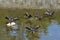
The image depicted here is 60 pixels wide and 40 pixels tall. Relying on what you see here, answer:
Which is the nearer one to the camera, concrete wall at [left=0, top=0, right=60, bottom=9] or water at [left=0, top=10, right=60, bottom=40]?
water at [left=0, top=10, right=60, bottom=40]

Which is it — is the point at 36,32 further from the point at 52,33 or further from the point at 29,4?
the point at 29,4

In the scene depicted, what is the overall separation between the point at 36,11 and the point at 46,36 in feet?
9.30

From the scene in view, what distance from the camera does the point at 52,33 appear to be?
23.4 ft

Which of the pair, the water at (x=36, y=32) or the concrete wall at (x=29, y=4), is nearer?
the water at (x=36, y=32)

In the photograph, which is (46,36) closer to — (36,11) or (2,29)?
(2,29)

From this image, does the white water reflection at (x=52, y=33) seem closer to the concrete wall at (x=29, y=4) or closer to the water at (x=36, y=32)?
the water at (x=36, y=32)

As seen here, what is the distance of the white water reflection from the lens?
6814 millimetres

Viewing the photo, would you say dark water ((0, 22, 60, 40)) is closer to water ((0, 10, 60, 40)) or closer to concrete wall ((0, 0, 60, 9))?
water ((0, 10, 60, 40))

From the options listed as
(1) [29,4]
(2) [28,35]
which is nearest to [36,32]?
(2) [28,35]

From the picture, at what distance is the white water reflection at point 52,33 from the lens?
681 cm

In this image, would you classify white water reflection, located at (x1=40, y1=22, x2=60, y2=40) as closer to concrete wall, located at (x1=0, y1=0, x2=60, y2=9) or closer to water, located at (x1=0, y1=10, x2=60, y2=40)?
water, located at (x1=0, y1=10, x2=60, y2=40)

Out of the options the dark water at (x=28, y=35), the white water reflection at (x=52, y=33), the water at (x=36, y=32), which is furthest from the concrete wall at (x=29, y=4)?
the dark water at (x=28, y=35)

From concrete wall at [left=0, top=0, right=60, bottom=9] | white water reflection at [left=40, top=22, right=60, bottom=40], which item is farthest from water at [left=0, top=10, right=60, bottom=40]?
concrete wall at [left=0, top=0, right=60, bottom=9]

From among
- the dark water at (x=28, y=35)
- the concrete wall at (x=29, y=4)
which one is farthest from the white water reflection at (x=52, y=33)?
the concrete wall at (x=29, y=4)
